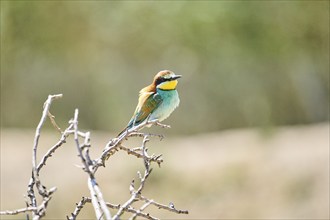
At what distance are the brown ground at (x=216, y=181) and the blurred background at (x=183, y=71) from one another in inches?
1.8

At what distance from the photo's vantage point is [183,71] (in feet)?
33.3

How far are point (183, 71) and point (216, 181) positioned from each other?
Result: 3.65 meters

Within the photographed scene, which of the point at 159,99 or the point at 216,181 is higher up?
the point at 159,99

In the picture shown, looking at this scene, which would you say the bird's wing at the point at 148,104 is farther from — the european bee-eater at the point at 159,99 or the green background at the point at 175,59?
the green background at the point at 175,59

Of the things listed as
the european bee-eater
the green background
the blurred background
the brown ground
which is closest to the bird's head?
the european bee-eater

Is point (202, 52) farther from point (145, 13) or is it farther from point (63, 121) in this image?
point (63, 121)

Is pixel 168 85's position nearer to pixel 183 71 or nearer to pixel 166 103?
pixel 166 103

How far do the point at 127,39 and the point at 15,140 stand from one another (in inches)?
100

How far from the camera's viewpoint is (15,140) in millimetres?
8266

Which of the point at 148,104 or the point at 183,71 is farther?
the point at 183,71

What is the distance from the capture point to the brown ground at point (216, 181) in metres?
6.23

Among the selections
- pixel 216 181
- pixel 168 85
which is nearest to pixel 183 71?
pixel 216 181

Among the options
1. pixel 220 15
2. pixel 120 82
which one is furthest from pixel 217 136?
pixel 120 82

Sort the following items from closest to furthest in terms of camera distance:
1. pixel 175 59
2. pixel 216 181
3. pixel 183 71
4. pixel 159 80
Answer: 1. pixel 159 80
2. pixel 216 181
3. pixel 183 71
4. pixel 175 59
